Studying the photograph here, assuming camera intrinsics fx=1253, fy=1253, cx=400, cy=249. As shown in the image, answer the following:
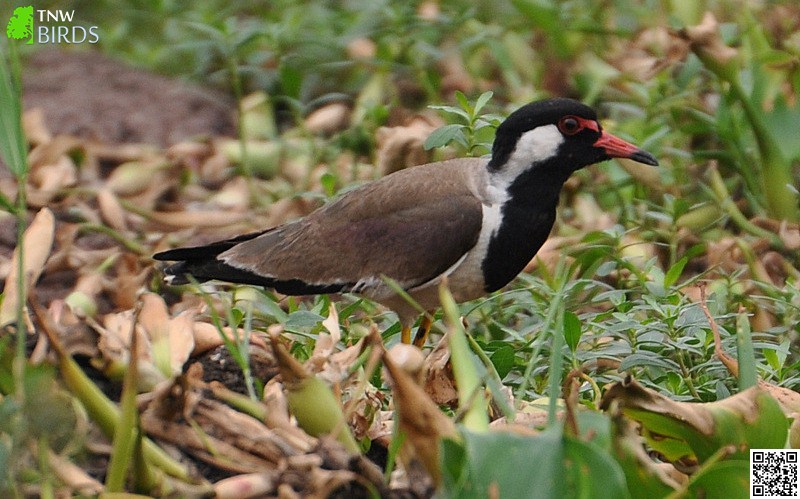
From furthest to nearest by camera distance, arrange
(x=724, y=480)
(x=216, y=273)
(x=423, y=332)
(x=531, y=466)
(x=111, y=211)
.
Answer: (x=111, y=211), (x=216, y=273), (x=423, y=332), (x=724, y=480), (x=531, y=466)

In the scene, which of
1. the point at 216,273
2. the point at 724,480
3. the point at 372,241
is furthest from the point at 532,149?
the point at 724,480

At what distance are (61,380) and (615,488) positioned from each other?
1.05 metres

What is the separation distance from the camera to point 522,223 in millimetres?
3430

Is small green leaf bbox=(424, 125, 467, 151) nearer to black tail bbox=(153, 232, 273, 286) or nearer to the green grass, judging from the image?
the green grass

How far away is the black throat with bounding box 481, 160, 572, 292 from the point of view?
339 centimetres

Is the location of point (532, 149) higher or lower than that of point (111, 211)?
higher

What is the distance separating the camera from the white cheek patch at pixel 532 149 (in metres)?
3.47

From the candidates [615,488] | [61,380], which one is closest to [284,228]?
[61,380]

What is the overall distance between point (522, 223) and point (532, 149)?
22cm

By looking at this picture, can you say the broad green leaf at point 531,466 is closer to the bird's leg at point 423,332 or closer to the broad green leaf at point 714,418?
the broad green leaf at point 714,418

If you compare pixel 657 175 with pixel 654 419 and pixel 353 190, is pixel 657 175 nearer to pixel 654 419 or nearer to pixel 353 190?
pixel 353 190

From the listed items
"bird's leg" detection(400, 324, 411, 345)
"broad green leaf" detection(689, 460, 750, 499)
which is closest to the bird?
"bird's leg" detection(400, 324, 411, 345)

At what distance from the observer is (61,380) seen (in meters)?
2.36

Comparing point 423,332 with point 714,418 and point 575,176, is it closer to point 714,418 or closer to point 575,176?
A: point 714,418
